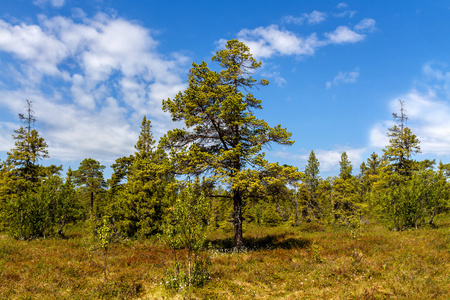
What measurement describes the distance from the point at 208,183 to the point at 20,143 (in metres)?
31.9

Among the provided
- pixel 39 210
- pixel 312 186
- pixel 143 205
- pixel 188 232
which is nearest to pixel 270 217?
pixel 312 186

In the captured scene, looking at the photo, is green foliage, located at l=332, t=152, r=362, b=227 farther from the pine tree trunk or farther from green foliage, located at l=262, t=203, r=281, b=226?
the pine tree trunk

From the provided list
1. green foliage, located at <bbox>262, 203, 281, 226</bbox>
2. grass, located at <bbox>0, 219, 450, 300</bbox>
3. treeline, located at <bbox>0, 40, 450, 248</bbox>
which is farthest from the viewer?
green foliage, located at <bbox>262, 203, 281, 226</bbox>

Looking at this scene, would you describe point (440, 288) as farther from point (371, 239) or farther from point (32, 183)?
point (32, 183)

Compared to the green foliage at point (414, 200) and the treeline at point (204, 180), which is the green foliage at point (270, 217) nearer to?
the treeline at point (204, 180)

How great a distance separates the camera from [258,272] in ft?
39.2

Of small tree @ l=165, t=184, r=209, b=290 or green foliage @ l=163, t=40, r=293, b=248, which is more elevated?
green foliage @ l=163, t=40, r=293, b=248

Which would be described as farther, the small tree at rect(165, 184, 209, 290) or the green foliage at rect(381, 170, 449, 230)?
the green foliage at rect(381, 170, 449, 230)

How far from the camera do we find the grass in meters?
9.68

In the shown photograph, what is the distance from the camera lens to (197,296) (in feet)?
Answer: 30.9

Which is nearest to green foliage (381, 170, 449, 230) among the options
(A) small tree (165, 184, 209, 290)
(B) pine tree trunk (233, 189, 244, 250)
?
(B) pine tree trunk (233, 189, 244, 250)

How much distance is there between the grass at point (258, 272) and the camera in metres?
9.68

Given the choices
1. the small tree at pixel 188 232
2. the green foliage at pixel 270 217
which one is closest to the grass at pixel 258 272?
the small tree at pixel 188 232

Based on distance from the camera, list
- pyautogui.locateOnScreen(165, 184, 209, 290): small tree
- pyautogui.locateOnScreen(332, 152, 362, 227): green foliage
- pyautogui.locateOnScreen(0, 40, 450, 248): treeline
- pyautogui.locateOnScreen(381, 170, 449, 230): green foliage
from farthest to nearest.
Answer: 1. pyautogui.locateOnScreen(332, 152, 362, 227): green foliage
2. pyautogui.locateOnScreen(381, 170, 449, 230): green foliage
3. pyautogui.locateOnScreen(0, 40, 450, 248): treeline
4. pyautogui.locateOnScreen(165, 184, 209, 290): small tree
